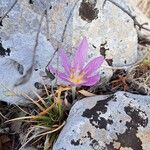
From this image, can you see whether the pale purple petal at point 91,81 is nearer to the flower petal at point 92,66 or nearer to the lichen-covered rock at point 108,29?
the flower petal at point 92,66

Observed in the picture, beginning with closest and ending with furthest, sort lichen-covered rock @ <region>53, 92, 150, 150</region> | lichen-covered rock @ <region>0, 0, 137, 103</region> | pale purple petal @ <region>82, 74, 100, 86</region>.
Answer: lichen-covered rock @ <region>53, 92, 150, 150</region>, pale purple petal @ <region>82, 74, 100, 86</region>, lichen-covered rock @ <region>0, 0, 137, 103</region>

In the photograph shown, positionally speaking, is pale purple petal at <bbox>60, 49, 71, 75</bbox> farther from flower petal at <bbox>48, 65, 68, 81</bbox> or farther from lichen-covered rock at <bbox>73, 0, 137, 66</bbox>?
lichen-covered rock at <bbox>73, 0, 137, 66</bbox>

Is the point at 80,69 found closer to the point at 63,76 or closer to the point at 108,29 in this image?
the point at 63,76

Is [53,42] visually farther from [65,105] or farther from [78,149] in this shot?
[78,149]

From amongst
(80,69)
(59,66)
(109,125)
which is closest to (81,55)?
(80,69)

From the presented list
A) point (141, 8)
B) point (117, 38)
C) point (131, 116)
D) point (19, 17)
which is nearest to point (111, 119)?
point (131, 116)

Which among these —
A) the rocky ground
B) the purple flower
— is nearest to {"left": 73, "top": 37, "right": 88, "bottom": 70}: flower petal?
the purple flower

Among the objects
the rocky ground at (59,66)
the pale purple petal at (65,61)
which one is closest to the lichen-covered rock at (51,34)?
the rocky ground at (59,66)
